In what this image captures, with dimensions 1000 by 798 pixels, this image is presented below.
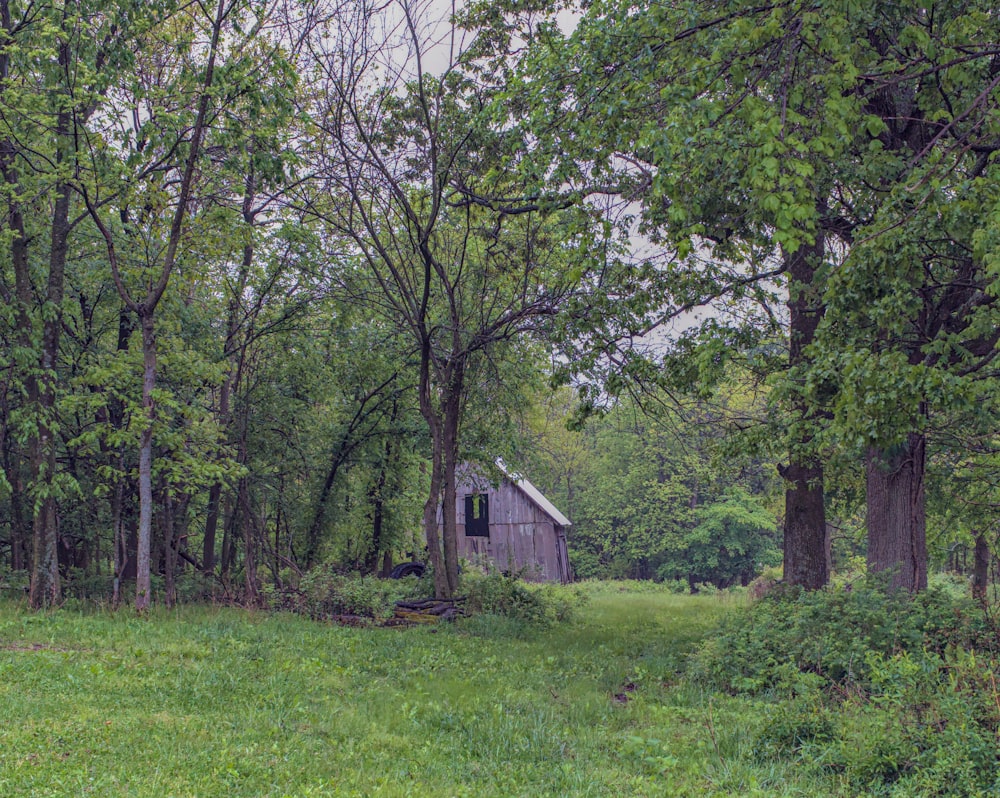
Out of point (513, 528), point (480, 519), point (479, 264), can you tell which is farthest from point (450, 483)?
point (513, 528)

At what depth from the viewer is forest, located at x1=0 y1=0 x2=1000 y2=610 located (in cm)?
727

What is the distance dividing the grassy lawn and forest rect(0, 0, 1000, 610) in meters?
3.03

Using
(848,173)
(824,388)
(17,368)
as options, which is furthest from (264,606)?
(848,173)

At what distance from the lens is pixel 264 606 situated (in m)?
13.0

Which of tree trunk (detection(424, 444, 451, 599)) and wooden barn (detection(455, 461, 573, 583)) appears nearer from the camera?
tree trunk (detection(424, 444, 451, 599))

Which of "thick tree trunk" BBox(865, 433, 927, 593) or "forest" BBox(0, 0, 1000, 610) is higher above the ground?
"forest" BBox(0, 0, 1000, 610)

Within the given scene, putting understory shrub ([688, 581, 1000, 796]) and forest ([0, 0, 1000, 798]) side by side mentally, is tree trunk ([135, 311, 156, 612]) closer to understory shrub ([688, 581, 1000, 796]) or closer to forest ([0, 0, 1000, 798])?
forest ([0, 0, 1000, 798])

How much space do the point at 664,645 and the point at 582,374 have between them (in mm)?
4554

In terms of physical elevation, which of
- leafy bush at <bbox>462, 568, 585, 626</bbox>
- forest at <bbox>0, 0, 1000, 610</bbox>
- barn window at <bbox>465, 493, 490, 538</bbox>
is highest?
forest at <bbox>0, 0, 1000, 610</bbox>

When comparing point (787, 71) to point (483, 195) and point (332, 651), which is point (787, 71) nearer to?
point (483, 195)

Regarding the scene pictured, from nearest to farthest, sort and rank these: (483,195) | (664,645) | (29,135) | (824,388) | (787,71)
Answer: (787,71) → (824,388) → (29,135) → (664,645) → (483,195)

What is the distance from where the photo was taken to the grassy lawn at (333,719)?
4.73 meters

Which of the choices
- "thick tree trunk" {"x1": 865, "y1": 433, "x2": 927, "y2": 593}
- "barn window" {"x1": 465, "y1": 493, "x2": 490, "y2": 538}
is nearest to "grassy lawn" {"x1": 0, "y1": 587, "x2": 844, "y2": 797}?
"thick tree trunk" {"x1": 865, "y1": 433, "x2": 927, "y2": 593}

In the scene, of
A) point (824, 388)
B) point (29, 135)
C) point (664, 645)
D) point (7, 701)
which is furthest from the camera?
point (664, 645)
